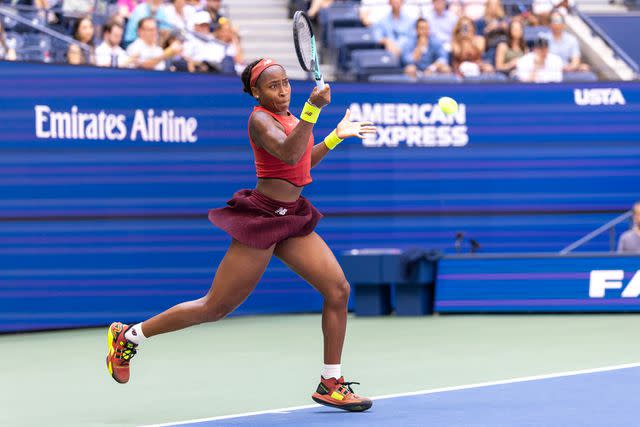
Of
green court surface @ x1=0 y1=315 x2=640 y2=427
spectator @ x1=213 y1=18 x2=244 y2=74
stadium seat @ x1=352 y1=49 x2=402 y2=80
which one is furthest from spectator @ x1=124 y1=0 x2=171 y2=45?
green court surface @ x1=0 y1=315 x2=640 y2=427

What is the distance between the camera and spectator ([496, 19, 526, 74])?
49.6ft

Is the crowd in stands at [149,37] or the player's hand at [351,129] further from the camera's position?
the crowd in stands at [149,37]

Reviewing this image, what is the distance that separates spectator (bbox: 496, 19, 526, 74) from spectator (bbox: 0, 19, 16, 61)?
583 centimetres

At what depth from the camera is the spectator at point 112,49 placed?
41.8 feet

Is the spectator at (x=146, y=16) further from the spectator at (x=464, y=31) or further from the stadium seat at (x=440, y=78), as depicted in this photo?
the spectator at (x=464, y=31)

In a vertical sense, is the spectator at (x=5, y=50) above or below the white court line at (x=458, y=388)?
above

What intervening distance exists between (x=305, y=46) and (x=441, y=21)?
923cm

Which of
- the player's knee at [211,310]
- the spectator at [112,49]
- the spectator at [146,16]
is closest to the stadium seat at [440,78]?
A: the spectator at [146,16]

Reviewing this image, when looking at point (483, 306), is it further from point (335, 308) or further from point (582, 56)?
point (335, 308)

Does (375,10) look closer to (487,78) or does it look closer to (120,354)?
(487,78)

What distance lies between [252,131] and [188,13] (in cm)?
798

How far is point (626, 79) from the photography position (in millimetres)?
14617

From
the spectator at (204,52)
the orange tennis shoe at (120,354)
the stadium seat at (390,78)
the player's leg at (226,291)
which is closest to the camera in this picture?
the player's leg at (226,291)

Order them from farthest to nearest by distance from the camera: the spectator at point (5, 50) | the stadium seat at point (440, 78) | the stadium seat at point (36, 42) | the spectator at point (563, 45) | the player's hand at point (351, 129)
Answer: the spectator at point (563, 45), the stadium seat at point (440, 78), the stadium seat at point (36, 42), the spectator at point (5, 50), the player's hand at point (351, 129)
